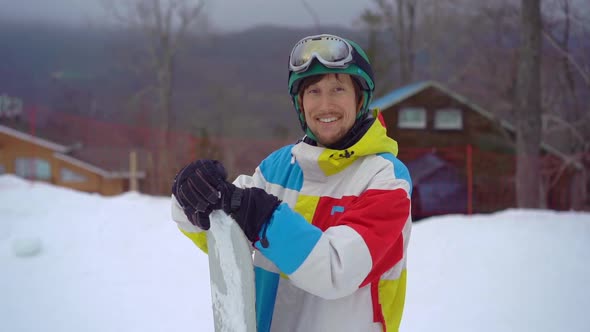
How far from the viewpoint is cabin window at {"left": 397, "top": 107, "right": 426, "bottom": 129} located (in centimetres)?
1892

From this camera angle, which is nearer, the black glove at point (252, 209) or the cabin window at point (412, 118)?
the black glove at point (252, 209)

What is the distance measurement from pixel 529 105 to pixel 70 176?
25.9 m

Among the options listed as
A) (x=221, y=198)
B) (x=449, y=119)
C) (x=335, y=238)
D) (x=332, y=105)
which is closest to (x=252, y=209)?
(x=221, y=198)

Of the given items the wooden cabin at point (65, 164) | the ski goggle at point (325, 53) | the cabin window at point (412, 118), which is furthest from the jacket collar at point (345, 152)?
the wooden cabin at point (65, 164)

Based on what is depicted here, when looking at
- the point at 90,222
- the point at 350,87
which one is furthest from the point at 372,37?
the point at 350,87

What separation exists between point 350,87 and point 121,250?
15.0 feet

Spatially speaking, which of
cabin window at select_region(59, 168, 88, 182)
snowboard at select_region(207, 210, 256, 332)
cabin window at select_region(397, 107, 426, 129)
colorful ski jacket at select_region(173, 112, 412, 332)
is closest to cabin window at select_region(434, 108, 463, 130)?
cabin window at select_region(397, 107, 426, 129)

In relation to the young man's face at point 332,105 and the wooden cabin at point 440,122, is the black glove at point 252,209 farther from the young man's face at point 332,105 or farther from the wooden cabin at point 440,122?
the wooden cabin at point 440,122

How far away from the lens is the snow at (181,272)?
384cm

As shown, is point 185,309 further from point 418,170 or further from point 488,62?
point 488,62

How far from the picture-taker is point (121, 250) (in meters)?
5.39

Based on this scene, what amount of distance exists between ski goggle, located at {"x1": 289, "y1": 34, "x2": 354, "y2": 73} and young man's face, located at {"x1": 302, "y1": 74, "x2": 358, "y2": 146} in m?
0.06

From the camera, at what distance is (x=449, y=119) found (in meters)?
19.4

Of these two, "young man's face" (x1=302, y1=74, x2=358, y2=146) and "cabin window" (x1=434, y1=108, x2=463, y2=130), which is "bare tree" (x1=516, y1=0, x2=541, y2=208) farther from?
"cabin window" (x1=434, y1=108, x2=463, y2=130)
